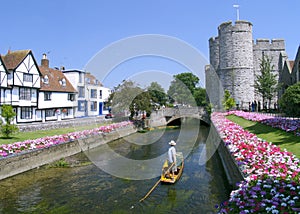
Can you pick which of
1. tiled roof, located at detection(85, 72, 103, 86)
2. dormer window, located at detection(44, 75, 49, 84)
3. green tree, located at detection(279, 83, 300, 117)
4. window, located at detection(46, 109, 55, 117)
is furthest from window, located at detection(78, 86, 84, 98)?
green tree, located at detection(279, 83, 300, 117)

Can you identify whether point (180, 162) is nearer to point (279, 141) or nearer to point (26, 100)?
point (279, 141)

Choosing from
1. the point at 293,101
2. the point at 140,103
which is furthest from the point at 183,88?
the point at 293,101

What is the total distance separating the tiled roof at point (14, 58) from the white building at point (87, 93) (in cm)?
1454

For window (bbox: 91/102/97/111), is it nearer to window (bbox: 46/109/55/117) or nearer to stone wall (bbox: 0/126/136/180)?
window (bbox: 46/109/55/117)

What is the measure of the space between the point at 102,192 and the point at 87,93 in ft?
132

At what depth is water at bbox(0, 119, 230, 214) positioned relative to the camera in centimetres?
1050

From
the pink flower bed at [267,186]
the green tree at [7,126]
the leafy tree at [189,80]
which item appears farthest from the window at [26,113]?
the leafy tree at [189,80]

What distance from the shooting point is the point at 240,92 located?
141 feet

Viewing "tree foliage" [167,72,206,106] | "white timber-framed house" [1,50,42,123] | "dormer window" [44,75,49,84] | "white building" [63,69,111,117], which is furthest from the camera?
"tree foliage" [167,72,206,106]

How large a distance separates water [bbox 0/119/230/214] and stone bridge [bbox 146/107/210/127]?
26.4m

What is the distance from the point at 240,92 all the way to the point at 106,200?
3618 centimetres

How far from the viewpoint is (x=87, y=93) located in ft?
167

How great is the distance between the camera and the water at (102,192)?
413 inches

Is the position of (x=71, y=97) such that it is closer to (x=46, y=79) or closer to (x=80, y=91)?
(x=80, y=91)
